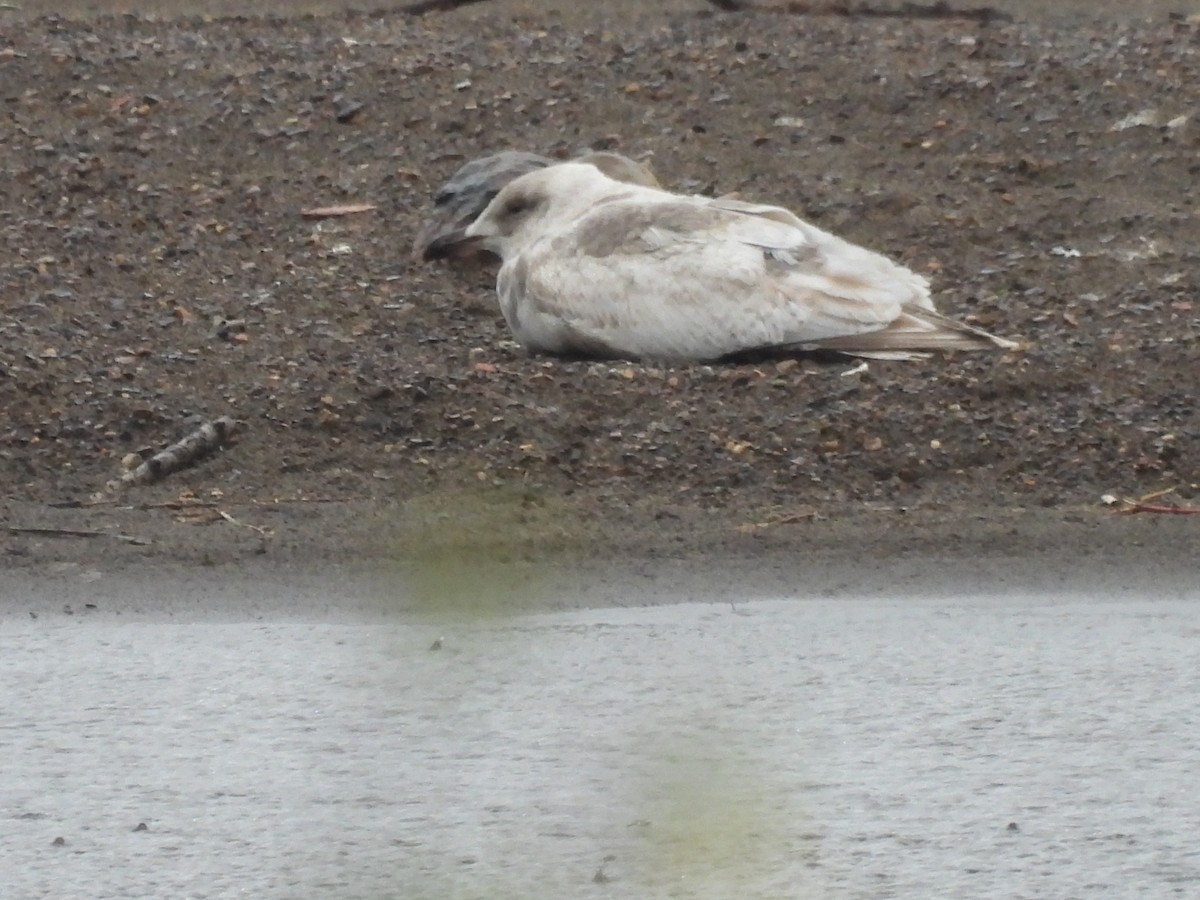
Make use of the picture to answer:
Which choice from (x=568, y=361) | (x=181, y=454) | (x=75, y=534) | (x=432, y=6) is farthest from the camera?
(x=432, y=6)

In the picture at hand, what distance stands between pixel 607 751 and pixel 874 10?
864 centimetres

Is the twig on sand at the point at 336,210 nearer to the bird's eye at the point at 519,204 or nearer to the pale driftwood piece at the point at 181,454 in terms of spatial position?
the bird's eye at the point at 519,204

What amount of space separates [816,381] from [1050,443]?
0.82 meters

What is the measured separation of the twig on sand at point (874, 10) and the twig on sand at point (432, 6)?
4.47 feet

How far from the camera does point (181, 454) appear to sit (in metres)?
7.02

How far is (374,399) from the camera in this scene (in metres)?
7.43

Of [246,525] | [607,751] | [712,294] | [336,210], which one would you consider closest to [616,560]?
[246,525]

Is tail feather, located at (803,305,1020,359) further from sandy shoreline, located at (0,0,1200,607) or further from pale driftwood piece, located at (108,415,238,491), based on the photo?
pale driftwood piece, located at (108,415,238,491)

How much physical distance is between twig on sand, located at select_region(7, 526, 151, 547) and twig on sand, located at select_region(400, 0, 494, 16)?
695cm

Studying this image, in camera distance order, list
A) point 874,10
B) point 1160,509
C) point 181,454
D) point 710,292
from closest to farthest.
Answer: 1. point 1160,509
2. point 181,454
3. point 710,292
4. point 874,10

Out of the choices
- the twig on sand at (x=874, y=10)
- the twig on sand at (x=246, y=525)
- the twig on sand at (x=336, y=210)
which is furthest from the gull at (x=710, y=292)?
the twig on sand at (x=874, y=10)

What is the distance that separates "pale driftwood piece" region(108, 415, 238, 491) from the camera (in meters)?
6.93

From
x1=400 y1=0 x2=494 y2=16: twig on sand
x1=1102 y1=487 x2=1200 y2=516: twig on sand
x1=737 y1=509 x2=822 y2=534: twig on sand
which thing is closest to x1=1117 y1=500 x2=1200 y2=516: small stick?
x1=1102 y1=487 x2=1200 y2=516: twig on sand

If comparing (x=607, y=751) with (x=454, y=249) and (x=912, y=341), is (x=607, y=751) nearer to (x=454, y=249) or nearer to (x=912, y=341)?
(x=912, y=341)
